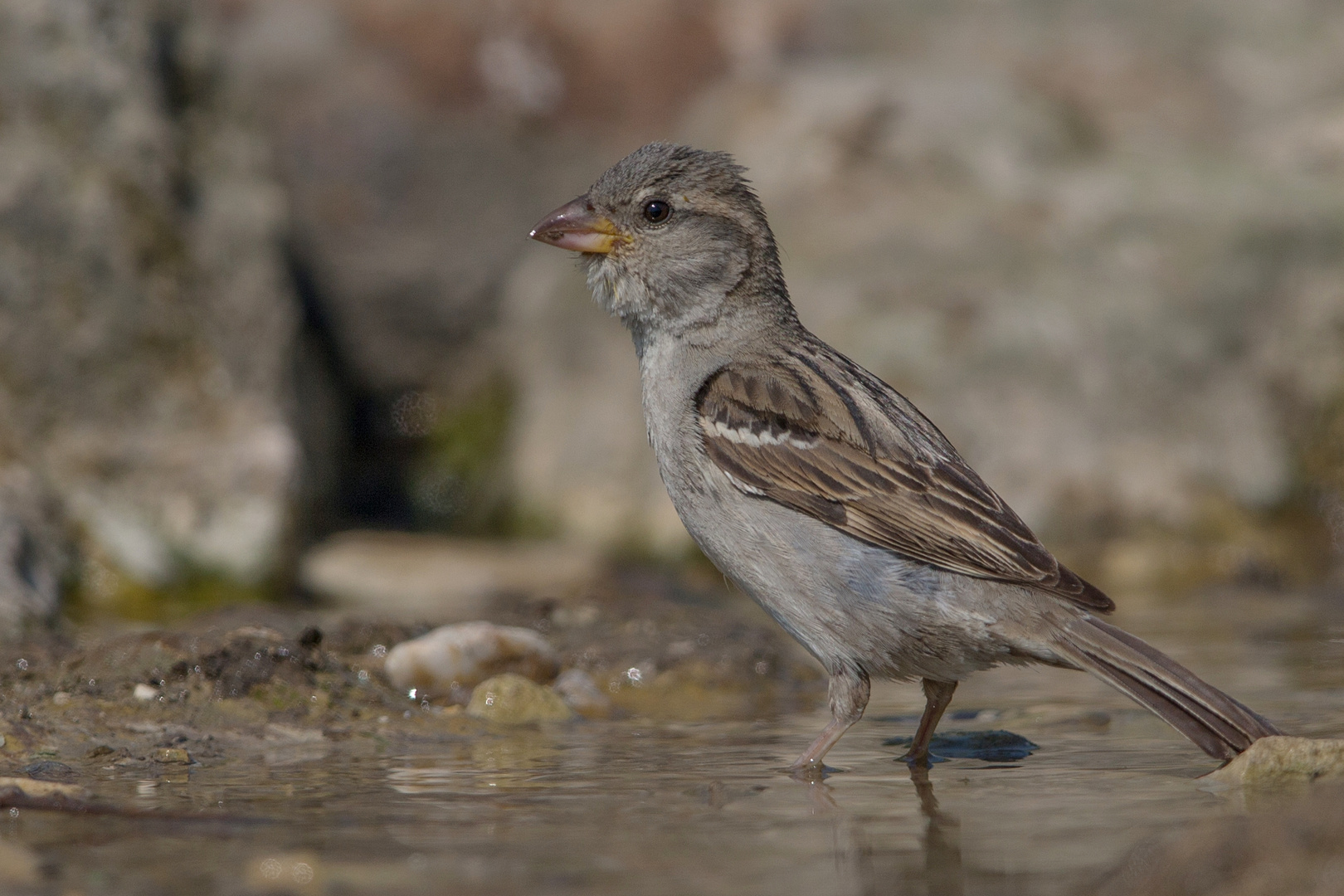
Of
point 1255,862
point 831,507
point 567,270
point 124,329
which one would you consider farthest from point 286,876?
point 567,270

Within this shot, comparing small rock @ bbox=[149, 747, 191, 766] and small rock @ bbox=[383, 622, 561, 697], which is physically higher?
small rock @ bbox=[383, 622, 561, 697]

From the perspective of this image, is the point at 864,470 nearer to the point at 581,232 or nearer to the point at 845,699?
the point at 845,699

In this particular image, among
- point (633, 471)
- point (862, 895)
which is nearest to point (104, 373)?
point (633, 471)

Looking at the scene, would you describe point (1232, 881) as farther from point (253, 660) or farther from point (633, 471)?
point (633, 471)

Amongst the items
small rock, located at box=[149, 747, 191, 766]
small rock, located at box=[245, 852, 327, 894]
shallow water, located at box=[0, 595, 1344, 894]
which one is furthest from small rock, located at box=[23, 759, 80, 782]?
small rock, located at box=[245, 852, 327, 894]

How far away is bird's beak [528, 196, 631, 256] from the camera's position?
18.4 feet

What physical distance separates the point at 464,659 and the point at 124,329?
3641 mm

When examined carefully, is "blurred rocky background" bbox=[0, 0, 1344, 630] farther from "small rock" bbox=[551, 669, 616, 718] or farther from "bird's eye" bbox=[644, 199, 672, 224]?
"bird's eye" bbox=[644, 199, 672, 224]

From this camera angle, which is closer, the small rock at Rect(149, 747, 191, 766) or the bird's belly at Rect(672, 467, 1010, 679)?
the small rock at Rect(149, 747, 191, 766)

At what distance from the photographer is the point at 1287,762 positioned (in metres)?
3.88

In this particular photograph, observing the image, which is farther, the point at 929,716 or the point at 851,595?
the point at 929,716

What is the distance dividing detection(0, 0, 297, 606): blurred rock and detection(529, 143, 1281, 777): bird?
131 inches

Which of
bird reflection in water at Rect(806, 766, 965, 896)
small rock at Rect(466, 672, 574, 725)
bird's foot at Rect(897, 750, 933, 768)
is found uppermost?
small rock at Rect(466, 672, 574, 725)

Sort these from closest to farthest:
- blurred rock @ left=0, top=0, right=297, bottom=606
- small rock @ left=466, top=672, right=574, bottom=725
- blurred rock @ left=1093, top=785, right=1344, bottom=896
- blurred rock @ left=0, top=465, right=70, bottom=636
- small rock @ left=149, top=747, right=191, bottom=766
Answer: blurred rock @ left=1093, top=785, right=1344, bottom=896 → small rock @ left=149, top=747, right=191, bottom=766 → small rock @ left=466, top=672, right=574, bottom=725 → blurred rock @ left=0, top=465, right=70, bottom=636 → blurred rock @ left=0, top=0, right=297, bottom=606
